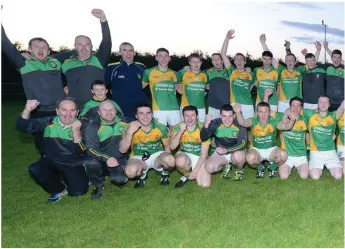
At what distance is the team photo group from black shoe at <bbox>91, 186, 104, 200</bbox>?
1.5 inches

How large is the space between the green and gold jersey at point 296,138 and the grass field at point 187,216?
0.39 m

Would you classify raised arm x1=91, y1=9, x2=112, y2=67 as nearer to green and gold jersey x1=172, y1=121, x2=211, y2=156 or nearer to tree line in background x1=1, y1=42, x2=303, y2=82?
green and gold jersey x1=172, y1=121, x2=211, y2=156

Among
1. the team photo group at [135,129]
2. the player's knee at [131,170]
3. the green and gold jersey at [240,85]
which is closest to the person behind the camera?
the team photo group at [135,129]

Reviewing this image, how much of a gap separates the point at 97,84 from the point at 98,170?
1286 mm

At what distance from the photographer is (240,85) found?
7438 millimetres

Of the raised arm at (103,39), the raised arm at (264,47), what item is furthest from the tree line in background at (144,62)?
the raised arm at (103,39)

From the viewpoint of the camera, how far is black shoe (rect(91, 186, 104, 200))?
4.92 metres

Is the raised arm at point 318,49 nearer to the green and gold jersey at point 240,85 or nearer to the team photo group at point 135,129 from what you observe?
the green and gold jersey at point 240,85

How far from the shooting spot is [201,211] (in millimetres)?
4305

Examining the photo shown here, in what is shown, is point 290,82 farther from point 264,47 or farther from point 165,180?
point 165,180

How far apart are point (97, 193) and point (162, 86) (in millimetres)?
2489

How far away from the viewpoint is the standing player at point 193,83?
6.98m

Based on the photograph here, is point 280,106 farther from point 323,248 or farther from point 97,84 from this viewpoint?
point 323,248

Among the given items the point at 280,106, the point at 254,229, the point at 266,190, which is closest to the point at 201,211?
the point at 254,229
